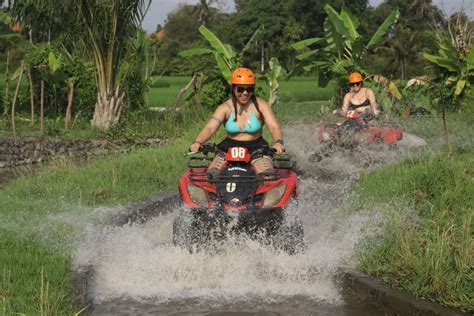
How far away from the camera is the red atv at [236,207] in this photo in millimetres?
7133

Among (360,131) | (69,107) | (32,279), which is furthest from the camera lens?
(69,107)

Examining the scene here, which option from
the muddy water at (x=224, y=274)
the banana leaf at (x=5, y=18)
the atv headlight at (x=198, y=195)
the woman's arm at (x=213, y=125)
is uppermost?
the banana leaf at (x=5, y=18)

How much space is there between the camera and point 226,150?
8289 mm

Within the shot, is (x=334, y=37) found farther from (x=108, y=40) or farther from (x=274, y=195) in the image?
(x=274, y=195)

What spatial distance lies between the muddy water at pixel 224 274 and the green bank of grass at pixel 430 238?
0.35 m

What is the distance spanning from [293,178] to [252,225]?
718mm

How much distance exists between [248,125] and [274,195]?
4.09 ft

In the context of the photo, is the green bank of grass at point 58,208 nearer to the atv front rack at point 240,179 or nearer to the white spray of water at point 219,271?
the white spray of water at point 219,271

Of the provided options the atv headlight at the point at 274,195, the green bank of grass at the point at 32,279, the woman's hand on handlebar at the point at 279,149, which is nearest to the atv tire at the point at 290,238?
the atv headlight at the point at 274,195

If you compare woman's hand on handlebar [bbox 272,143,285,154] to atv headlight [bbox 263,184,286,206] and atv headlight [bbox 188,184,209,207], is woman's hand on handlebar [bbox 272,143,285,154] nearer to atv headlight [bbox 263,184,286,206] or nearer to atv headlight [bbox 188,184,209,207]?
atv headlight [bbox 263,184,286,206]

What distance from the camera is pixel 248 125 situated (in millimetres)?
8312

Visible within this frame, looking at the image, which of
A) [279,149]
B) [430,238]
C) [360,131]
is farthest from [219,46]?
[430,238]

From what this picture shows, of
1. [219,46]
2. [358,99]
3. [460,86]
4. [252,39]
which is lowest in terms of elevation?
[358,99]

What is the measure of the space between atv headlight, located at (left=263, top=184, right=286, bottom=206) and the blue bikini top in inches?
44.9
